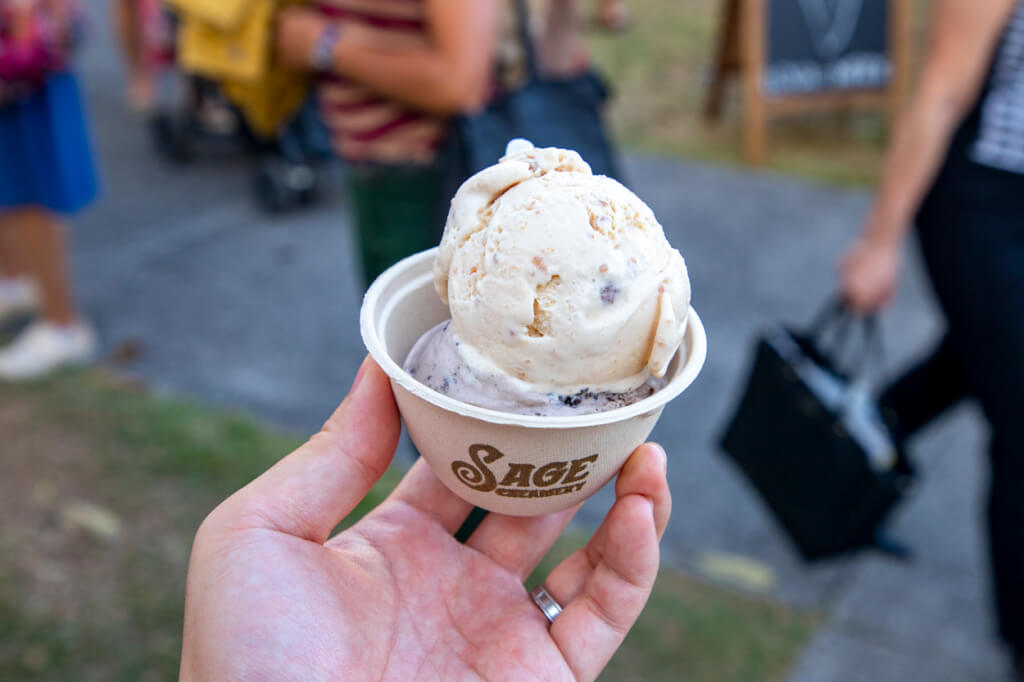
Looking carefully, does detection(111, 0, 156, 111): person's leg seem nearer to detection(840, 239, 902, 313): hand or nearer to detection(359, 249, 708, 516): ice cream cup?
detection(840, 239, 902, 313): hand

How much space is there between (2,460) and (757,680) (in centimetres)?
279

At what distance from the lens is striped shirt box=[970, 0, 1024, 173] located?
7.43 feet

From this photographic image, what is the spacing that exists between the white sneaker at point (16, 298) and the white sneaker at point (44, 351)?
298 mm

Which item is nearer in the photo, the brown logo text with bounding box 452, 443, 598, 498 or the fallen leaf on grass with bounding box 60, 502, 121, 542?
the brown logo text with bounding box 452, 443, 598, 498

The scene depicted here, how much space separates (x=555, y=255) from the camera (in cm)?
127

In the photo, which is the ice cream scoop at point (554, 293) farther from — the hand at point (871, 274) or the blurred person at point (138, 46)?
the blurred person at point (138, 46)

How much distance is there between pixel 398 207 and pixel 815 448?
1425 mm

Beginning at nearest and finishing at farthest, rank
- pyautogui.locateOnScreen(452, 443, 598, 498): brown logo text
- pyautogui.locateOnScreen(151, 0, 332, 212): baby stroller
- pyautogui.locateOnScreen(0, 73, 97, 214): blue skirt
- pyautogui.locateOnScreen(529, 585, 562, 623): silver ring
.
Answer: pyautogui.locateOnScreen(452, 443, 598, 498): brown logo text
pyautogui.locateOnScreen(529, 585, 562, 623): silver ring
pyautogui.locateOnScreen(151, 0, 332, 212): baby stroller
pyautogui.locateOnScreen(0, 73, 97, 214): blue skirt

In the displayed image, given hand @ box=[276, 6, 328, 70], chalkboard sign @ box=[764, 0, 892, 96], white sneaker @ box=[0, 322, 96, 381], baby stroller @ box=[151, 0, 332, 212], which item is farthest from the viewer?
chalkboard sign @ box=[764, 0, 892, 96]

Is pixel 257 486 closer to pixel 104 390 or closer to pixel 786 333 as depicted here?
pixel 786 333

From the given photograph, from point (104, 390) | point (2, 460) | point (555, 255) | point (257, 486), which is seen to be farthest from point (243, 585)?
point (104, 390)

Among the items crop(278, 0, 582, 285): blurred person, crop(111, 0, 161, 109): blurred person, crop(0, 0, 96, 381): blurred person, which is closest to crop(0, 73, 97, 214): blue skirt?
crop(0, 0, 96, 381): blurred person

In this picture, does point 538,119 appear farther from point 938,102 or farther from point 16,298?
point 16,298

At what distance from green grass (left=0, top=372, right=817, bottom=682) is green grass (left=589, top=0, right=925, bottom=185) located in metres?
4.21
